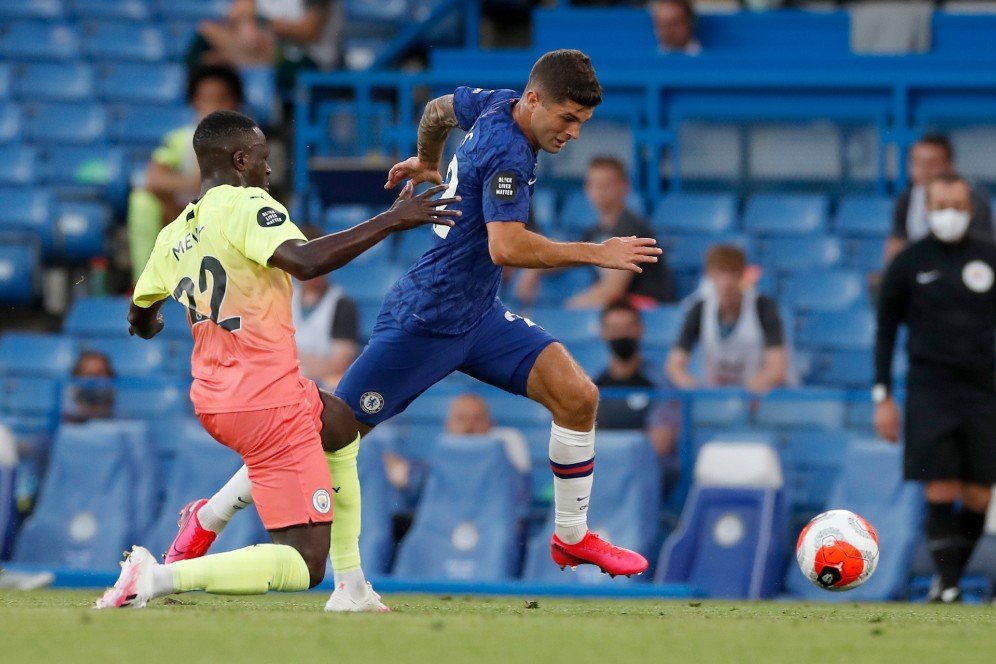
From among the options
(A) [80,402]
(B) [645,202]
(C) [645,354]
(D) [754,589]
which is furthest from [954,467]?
(A) [80,402]

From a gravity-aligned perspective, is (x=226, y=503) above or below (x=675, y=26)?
below

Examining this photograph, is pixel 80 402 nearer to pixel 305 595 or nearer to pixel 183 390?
pixel 183 390

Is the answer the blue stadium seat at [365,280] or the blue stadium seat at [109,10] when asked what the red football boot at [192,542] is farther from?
the blue stadium seat at [109,10]

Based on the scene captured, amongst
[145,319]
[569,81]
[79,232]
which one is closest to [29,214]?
[79,232]

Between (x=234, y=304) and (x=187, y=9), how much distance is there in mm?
10204

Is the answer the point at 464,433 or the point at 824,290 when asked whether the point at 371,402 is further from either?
the point at 824,290

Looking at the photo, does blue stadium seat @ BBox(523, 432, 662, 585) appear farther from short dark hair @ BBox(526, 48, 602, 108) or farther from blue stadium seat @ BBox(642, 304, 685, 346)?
short dark hair @ BBox(526, 48, 602, 108)

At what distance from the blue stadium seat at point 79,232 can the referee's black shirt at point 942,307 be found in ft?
20.9

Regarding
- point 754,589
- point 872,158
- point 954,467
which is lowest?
point 754,589

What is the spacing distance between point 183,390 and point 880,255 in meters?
5.01

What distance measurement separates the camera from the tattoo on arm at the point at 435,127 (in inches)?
291

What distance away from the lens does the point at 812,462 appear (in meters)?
10.4

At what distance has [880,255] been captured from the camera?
1255cm

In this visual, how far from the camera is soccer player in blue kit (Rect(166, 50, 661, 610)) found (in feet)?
21.9
